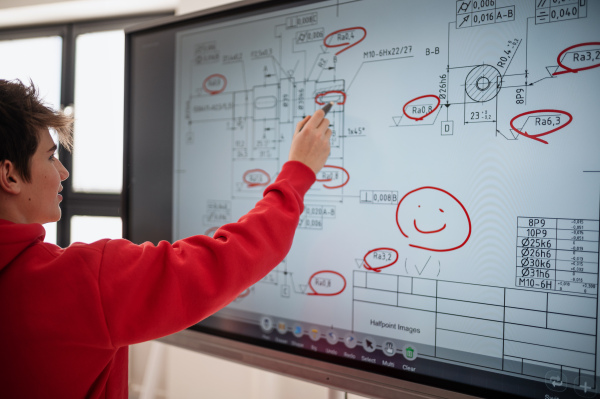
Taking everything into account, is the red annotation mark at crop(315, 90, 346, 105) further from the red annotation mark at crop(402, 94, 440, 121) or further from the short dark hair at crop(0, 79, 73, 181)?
the short dark hair at crop(0, 79, 73, 181)

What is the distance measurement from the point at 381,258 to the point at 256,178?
0.49m

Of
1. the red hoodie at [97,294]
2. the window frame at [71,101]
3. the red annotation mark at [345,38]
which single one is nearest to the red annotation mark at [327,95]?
the red annotation mark at [345,38]

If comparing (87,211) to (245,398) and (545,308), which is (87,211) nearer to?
Result: (245,398)

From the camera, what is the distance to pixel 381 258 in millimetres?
1122

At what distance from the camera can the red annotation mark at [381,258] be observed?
3.63 ft

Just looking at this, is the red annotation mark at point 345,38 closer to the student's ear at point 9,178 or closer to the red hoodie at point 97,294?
the red hoodie at point 97,294

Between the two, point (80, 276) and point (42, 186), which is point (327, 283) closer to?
point (80, 276)

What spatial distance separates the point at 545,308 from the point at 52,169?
115cm

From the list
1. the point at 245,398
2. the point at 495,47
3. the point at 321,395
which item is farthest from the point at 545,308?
the point at 245,398

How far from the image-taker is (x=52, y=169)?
94 centimetres

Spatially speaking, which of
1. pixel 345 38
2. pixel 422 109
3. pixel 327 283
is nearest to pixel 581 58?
pixel 422 109

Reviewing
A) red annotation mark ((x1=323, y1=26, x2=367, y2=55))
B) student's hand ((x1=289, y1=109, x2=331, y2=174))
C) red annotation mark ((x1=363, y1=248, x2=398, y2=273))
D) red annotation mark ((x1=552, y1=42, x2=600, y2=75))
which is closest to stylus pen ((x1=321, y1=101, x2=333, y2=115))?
student's hand ((x1=289, y1=109, x2=331, y2=174))

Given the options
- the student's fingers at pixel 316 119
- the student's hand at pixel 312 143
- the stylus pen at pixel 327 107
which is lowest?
the student's hand at pixel 312 143

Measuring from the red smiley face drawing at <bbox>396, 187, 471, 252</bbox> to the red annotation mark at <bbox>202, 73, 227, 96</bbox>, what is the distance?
2.46 feet
